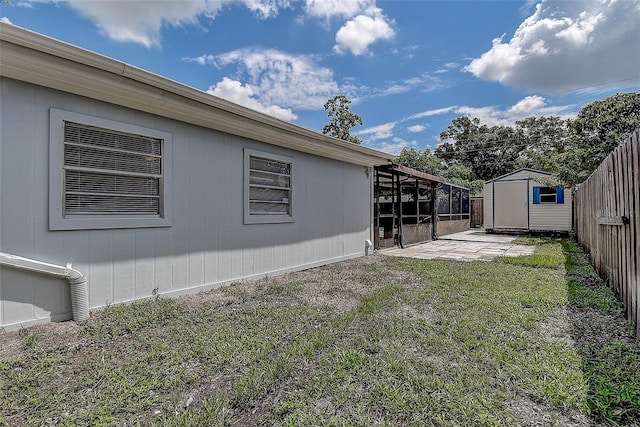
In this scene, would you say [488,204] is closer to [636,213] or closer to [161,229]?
[636,213]

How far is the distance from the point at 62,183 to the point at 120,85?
3.73 feet

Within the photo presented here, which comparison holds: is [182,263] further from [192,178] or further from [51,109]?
[51,109]

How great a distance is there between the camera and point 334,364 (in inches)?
88.0

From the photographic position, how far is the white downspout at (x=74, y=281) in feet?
9.14

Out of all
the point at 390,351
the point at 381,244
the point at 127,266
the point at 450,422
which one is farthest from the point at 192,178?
the point at 381,244

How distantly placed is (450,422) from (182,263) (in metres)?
3.52

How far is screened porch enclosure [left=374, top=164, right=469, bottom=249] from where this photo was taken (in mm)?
8922

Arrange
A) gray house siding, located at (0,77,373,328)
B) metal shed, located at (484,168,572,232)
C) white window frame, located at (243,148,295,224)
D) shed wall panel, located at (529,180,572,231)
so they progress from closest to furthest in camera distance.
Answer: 1. gray house siding, located at (0,77,373,328)
2. white window frame, located at (243,148,295,224)
3. shed wall panel, located at (529,180,572,231)
4. metal shed, located at (484,168,572,232)

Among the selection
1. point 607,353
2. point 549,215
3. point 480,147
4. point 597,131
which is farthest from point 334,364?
point 480,147

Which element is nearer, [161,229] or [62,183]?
[62,183]

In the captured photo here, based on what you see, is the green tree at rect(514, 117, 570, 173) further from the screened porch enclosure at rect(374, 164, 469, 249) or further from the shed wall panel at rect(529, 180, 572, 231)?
the screened porch enclosure at rect(374, 164, 469, 249)

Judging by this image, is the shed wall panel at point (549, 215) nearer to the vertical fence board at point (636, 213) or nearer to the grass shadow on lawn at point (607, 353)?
the grass shadow on lawn at point (607, 353)

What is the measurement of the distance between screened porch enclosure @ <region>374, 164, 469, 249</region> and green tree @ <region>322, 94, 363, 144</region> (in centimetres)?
1289

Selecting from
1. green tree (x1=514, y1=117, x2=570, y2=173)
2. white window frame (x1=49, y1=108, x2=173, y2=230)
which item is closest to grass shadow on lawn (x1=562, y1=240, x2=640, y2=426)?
white window frame (x1=49, y1=108, x2=173, y2=230)
